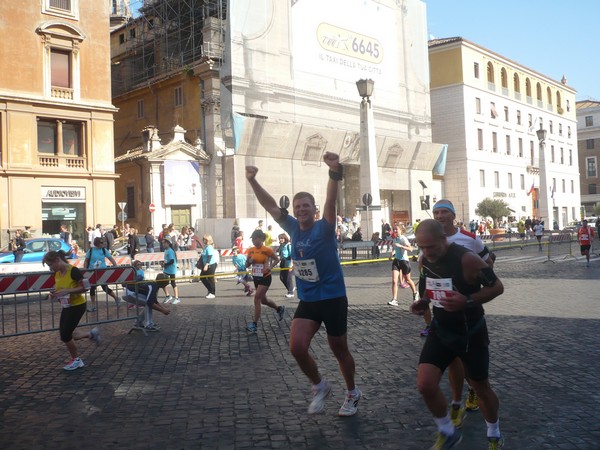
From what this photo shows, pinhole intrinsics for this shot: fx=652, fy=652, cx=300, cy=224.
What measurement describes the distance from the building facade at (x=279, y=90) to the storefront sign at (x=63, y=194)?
5.02 metres

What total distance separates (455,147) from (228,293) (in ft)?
142

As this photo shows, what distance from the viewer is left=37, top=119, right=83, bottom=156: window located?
31.8 meters

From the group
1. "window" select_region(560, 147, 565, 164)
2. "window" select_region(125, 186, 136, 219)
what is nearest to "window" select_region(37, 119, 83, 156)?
"window" select_region(125, 186, 136, 219)

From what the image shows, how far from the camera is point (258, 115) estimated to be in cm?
3803

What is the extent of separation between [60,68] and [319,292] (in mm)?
30765

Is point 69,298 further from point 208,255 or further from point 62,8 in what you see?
point 62,8

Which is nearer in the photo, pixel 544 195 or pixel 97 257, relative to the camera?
pixel 97 257

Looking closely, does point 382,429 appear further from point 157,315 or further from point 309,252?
point 157,315

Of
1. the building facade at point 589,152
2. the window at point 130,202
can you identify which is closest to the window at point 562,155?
the building facade at point 589,152

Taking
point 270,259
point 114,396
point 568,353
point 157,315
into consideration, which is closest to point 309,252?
point 114,396

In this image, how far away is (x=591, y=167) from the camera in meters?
90.7

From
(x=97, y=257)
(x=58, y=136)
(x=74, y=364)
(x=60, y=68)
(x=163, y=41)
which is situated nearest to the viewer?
(x=74, y=364)

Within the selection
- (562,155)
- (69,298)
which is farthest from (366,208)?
(562,155)

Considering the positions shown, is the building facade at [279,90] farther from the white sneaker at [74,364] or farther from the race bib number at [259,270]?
the white sneaker at [74,364]
